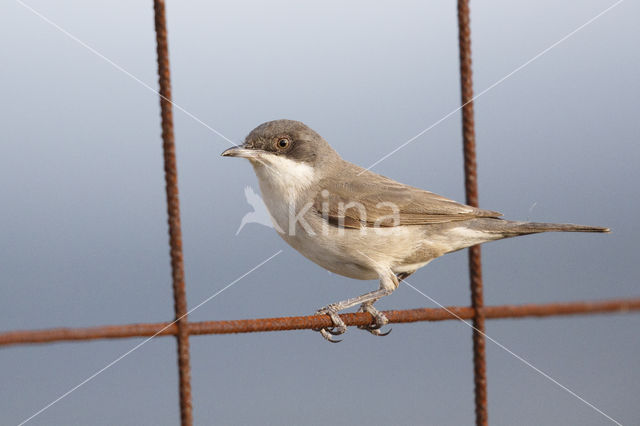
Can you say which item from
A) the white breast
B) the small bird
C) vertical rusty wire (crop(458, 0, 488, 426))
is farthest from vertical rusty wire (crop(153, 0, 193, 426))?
the white breast

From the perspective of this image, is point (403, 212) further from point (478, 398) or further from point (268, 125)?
point (478, 398)

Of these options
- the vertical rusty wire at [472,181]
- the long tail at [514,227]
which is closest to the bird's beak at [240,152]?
the long tail at [514,227]

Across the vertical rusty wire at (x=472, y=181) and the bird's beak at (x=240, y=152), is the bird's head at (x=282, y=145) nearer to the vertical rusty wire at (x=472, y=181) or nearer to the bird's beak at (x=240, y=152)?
the bird's beak at (x=240, y=152)

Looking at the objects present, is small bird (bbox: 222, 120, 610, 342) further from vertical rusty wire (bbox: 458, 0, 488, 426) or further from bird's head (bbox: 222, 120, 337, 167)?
vertical rusty wire (bbox: 458, 0, 488, 426)

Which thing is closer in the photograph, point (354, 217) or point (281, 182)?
point (354, 217)

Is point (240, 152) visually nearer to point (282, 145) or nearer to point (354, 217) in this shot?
point (282, 145)

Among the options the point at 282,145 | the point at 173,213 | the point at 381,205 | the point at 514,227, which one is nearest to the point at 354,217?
the point at 381,205

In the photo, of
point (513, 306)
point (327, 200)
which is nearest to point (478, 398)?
point (513, 306)
